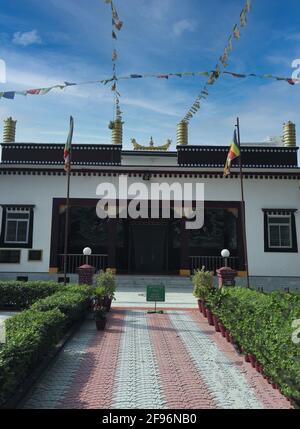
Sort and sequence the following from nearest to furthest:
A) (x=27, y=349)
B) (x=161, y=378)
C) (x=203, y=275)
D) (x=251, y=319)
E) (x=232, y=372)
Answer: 1. (x=27, y=349)
2. (x=161, y=378)
3. (x=232, y=372)
4. (x=251, y=319)
5. (x=203, y=275)


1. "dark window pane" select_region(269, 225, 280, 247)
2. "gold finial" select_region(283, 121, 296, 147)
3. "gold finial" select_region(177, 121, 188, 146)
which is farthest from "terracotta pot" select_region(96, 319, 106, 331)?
"gold finial" select_region(283, 121, 296, 147)

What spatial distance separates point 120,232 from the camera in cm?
2181

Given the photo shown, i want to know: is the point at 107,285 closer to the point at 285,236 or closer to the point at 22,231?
the point at 22,231

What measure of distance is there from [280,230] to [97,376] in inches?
605

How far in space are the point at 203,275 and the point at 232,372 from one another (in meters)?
5.76

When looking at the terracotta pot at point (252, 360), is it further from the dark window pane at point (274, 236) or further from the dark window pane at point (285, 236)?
the dark window pane at point (285, 236)

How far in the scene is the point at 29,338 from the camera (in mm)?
6355

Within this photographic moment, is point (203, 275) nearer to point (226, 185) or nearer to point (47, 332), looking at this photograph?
point (47, 332)

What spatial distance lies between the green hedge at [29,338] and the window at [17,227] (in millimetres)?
9923

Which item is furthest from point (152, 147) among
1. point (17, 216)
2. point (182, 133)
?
point (17, 216)

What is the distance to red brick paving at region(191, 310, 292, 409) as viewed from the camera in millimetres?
5720

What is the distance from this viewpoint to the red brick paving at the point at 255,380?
5.72 metres

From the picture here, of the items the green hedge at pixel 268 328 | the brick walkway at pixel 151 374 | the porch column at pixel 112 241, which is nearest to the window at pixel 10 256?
the porch column at pixel 112 241

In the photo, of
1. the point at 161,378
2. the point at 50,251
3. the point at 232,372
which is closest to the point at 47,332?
the point at 161,378
